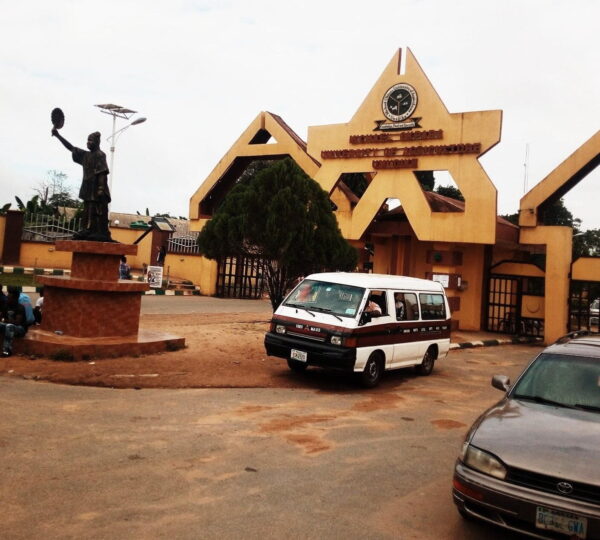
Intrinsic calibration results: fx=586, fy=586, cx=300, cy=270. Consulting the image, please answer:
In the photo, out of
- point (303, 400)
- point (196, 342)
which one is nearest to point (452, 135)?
point (196, 342)

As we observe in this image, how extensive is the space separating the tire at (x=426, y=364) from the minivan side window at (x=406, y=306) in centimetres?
111

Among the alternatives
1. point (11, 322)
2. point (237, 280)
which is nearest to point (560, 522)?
point (11, 322)

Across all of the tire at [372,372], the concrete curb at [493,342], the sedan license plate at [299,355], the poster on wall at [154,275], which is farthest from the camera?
the poster on wall at [154,275]

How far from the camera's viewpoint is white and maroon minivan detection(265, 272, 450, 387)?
367 inches

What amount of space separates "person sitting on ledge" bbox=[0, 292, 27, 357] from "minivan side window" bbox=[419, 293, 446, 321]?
7384mm

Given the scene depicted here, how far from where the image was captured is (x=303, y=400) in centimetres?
862

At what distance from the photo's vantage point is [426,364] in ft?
39.1

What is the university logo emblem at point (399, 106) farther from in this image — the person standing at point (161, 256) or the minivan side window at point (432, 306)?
the person standing at point (161, 256)

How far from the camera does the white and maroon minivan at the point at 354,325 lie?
30.6 feet

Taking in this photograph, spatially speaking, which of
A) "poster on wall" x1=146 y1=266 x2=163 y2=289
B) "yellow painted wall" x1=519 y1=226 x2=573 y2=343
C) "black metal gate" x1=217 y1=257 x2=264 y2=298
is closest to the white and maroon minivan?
"yellow painted wall" x1=519 y1=226 x2=573 y2=343

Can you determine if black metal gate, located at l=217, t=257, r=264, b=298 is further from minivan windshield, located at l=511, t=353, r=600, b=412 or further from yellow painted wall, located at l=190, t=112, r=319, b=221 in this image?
minivan windshield, located at l=511, t=353, r=600, b=412

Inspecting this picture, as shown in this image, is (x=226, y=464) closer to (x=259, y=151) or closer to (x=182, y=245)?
(x=259, y=151)

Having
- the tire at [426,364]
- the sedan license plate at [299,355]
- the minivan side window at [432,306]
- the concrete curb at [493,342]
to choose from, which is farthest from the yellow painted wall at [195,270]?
the sedan license plate at [299,355]

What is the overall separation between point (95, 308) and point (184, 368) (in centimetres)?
228
